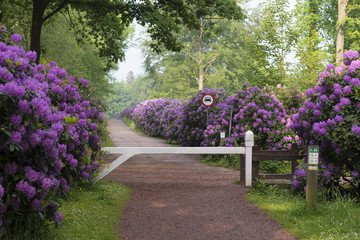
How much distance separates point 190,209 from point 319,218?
8.50 feet

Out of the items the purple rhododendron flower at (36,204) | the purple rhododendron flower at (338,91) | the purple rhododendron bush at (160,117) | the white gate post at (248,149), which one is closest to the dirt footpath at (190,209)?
the white gate post at (248,149)

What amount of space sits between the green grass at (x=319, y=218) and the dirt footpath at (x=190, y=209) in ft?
0.71

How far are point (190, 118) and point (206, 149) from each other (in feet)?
32.8

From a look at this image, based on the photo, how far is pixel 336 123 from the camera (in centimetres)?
752

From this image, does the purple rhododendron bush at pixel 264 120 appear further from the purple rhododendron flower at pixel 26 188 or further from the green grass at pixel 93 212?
the purple rhododendron flower at pixel 26 188

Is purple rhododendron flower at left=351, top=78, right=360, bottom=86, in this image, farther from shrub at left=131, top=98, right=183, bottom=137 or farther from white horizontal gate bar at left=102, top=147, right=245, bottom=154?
shrub at left=131, top=98, right=183, bottom=137

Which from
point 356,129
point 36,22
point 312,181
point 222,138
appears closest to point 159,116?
point 222,138

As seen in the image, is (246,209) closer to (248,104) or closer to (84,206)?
(84,206)

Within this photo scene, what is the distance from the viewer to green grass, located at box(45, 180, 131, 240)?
606 cm

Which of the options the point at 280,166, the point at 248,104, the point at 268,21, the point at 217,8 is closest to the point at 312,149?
the point at 280,166

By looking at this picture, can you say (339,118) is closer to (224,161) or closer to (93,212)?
(93,212)

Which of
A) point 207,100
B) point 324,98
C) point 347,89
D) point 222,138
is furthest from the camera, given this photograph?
point 207,100

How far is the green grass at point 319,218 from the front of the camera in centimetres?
609

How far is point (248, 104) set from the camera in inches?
581
